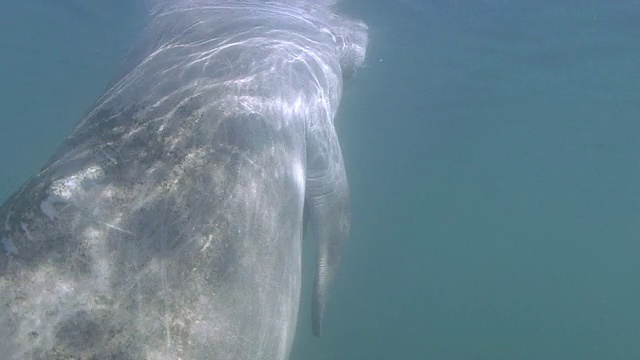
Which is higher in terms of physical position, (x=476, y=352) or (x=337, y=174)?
(x=337, y=174)

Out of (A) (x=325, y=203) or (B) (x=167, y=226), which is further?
(A) (x=325, y=203)

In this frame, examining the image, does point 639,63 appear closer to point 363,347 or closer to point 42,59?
point 363,347

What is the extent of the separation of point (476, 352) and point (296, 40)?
29.8 meters

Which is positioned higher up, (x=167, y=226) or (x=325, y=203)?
(x=167, y=226)

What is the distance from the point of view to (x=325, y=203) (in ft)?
16.0

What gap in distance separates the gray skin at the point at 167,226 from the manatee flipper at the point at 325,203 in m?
0.45

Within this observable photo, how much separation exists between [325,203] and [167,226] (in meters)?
2.15

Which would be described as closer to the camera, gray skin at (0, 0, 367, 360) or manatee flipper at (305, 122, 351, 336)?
gray skin at (0, 0, 367, 360)

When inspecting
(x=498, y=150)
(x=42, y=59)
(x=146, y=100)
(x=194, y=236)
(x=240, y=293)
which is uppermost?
(x=146, y=100)

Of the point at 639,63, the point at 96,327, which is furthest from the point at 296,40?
the point at 639,63

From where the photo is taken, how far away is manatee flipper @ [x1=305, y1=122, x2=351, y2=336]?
4754mm

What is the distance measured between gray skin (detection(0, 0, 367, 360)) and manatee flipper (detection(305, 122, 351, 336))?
446mm

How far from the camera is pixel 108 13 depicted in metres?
20.2

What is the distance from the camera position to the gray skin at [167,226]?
2551 mm
